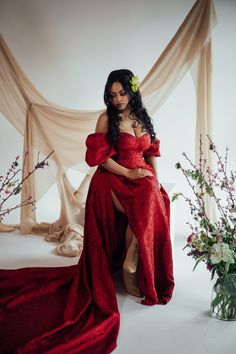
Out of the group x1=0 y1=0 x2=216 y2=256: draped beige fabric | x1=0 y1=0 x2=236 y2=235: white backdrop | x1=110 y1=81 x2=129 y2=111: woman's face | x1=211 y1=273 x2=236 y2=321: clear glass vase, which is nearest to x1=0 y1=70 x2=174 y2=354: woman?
x1=110 y1=81 x2=129 y2=111: woman's face

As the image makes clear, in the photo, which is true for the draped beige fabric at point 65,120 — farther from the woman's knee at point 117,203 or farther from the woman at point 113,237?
the woman's knee at point 117,203

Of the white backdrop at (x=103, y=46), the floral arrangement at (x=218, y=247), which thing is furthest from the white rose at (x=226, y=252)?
the white backdrop at (x=103, y=46)

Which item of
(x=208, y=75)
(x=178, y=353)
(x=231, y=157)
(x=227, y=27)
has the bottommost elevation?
(x=178, y=353)

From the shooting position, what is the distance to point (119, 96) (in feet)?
9.46

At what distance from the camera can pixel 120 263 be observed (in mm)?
3127

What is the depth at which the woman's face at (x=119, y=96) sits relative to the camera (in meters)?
2.87

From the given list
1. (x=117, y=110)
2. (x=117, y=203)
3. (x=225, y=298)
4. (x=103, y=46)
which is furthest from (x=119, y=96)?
(x=103, y=46)

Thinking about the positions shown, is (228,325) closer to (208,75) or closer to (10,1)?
(208,75)

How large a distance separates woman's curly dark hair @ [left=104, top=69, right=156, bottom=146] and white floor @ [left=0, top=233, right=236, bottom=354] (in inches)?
36.4

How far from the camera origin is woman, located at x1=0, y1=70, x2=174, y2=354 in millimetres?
2592

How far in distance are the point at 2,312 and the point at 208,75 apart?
2.08 meters

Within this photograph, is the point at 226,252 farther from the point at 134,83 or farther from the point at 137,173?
the point at 134,83

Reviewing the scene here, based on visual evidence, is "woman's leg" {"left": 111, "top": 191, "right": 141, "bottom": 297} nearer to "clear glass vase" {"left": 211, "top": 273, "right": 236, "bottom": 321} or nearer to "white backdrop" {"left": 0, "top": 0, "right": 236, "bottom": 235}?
"clear glass vase" {"left": 211, "top": 273, "right": 236, "bottom": 321}

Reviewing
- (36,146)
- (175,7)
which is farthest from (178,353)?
(175,7)
